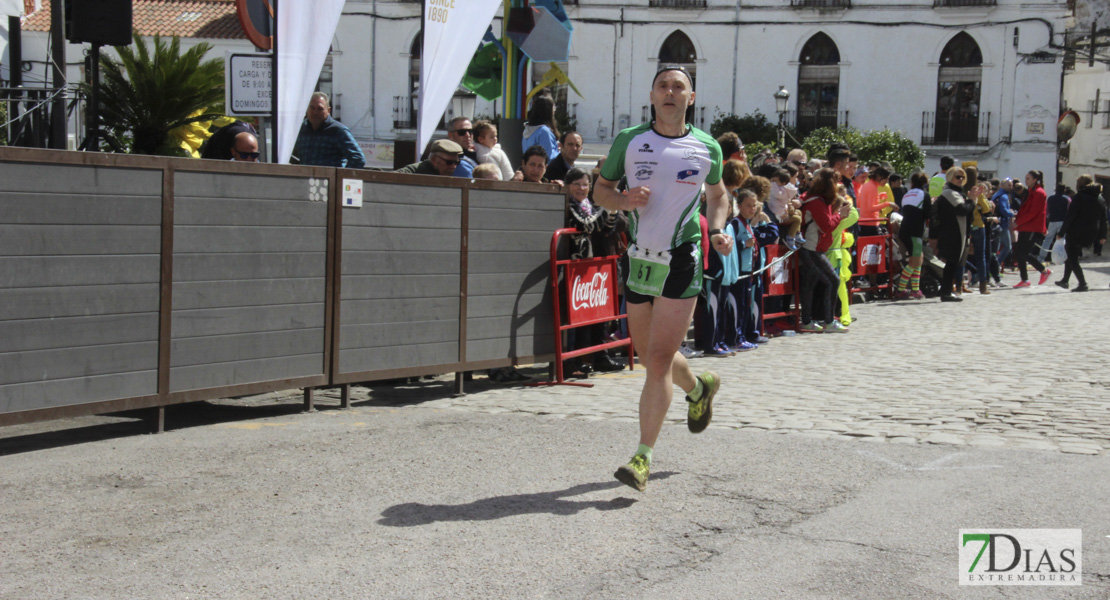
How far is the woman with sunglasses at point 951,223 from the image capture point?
16562 mm

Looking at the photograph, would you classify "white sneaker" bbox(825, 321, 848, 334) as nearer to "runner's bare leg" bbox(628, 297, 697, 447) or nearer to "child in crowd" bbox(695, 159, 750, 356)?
"child in crowd" bbox(695, 159, 750, 356)

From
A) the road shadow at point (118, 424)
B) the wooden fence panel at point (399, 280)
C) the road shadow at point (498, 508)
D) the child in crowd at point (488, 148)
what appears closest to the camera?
the road shadow at point (498, 508)

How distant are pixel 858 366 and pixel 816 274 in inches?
112

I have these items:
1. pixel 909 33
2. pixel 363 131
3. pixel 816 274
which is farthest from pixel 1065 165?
pixel 816 274

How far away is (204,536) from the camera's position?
4.74m

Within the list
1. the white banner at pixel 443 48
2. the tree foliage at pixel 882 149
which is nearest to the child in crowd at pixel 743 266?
the white banner at pixel 443 48

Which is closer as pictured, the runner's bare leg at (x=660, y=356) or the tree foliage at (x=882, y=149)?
the runner's bare leg at (x=660, y=356)

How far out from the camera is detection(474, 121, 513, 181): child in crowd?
Answer: 36.8ft

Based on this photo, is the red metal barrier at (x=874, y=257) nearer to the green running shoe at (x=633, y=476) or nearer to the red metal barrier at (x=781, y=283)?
the red metal barrier at (x=781, y=283)

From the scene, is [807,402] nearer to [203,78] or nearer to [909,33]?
[203,78]

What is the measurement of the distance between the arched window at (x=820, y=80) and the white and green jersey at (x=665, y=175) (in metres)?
40.0

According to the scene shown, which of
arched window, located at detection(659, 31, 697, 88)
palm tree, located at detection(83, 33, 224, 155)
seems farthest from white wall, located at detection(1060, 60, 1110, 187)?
palm tree, located at detection(83, 33, 224, 155)

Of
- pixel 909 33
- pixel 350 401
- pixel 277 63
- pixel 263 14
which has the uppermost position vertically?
pixel 909 33

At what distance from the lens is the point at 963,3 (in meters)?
42.8
